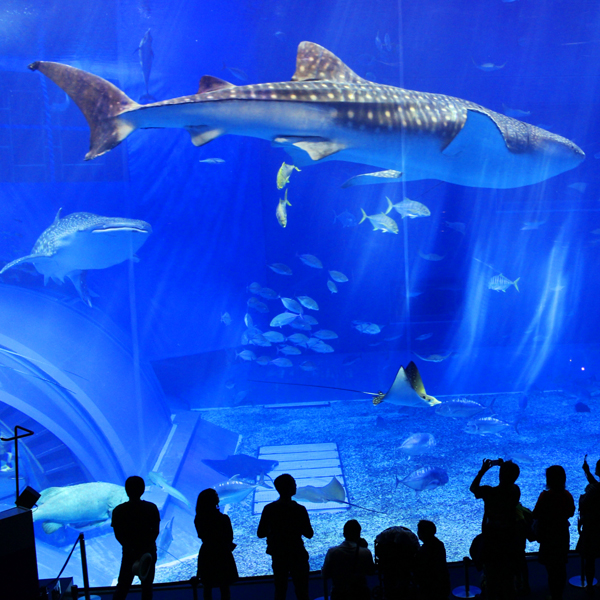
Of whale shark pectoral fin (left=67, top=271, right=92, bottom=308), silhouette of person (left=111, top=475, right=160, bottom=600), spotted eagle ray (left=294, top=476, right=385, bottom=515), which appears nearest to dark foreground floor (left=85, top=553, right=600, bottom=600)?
silhouette of person (left=111, top=475, right=160, bottom=600)

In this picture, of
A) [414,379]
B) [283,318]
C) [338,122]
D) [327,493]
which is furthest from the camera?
[283,318]

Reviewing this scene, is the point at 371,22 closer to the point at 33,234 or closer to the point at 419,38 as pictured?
the point at 419,38

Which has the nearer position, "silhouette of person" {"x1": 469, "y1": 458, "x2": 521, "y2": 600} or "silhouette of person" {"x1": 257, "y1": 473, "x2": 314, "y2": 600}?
"silhouette of person" {"x1": 469, "y1": 458, "x2": 521, "y2": 600}

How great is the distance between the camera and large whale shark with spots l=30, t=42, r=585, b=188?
291 centimetres

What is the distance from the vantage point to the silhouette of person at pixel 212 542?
1979mm

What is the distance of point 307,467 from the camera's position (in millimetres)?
6715

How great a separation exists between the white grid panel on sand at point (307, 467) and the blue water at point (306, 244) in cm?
33

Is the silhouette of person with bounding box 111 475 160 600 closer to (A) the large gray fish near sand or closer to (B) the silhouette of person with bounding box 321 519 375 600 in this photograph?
(B) the silhouette of person with bounding box 321 519 375 600

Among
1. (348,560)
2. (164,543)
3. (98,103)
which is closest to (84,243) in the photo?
(98,103)

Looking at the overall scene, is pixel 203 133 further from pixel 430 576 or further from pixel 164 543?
pixel 164 543

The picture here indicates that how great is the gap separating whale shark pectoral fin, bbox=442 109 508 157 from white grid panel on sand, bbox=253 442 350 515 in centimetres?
422

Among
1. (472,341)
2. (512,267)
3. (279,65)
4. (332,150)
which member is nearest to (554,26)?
(512,267)

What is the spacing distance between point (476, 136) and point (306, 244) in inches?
374

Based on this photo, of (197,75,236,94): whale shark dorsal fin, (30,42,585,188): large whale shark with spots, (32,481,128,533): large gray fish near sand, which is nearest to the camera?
(30,42,585,188): large whale shark with spots
